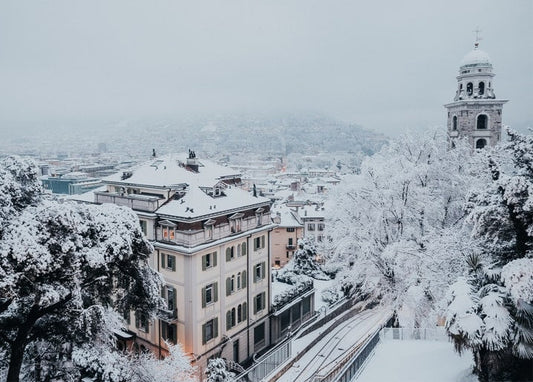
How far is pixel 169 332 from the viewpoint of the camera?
24578 mm

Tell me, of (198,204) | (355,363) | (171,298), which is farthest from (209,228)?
(355,363)

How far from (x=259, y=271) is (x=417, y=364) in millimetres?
15835

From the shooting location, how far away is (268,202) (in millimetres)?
28984

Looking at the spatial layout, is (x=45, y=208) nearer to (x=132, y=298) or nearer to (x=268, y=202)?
(x=132, y=298)

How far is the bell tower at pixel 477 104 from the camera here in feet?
124

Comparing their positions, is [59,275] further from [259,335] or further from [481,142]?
[481,142]

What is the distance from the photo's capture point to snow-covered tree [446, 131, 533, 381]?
427 inches

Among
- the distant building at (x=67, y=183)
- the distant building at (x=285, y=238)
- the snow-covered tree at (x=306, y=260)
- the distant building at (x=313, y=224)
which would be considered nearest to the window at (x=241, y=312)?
the snow-covered tree at (x=306, y=260)

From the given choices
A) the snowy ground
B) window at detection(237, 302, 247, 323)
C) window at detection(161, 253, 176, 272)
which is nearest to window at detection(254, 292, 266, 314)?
window at detection(237, 302, 247, 323)

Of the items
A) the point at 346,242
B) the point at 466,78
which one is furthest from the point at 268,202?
the point at 466,78

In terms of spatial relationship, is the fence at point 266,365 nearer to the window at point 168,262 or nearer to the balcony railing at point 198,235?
the window at point 168,262

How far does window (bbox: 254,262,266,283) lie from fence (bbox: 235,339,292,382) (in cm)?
512

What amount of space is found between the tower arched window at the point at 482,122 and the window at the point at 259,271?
973 inches

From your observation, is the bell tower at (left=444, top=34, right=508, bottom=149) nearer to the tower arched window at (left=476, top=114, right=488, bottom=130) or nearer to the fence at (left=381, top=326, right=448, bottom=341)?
the tower arched window at (left=476, top=114, right=488, bottom=130)
